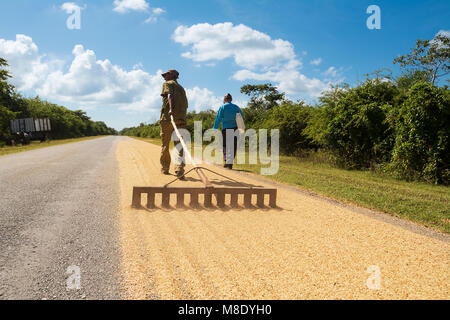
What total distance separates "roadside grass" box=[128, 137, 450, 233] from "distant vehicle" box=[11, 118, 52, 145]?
1269 inches

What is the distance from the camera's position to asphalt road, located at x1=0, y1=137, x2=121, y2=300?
2.17 metres

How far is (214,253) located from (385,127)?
8205 mm

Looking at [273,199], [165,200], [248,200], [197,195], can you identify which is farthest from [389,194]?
[165,200]

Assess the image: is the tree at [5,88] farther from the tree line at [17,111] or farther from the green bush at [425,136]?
the green bush at [425,136]

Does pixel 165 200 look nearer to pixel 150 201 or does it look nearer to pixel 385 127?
pixel 150 201

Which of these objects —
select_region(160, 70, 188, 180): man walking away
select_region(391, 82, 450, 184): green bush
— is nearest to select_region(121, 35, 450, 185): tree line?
select_region(391, 82, 450, 184): green bush

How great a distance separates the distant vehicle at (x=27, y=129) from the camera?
106ft

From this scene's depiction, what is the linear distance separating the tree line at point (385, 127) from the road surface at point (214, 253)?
3927 mm

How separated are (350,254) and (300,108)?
1257 centimetres

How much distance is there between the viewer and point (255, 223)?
3.88 metres

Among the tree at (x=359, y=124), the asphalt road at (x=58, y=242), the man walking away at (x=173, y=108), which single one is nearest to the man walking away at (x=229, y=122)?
the man walking away at (x=173, y=108)

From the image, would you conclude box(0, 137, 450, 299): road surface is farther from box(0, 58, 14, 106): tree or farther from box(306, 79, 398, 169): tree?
box(0, 58, 14, 106): tree

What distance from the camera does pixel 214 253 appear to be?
9.42ft

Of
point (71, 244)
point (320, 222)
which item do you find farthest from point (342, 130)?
point (71, 244)
